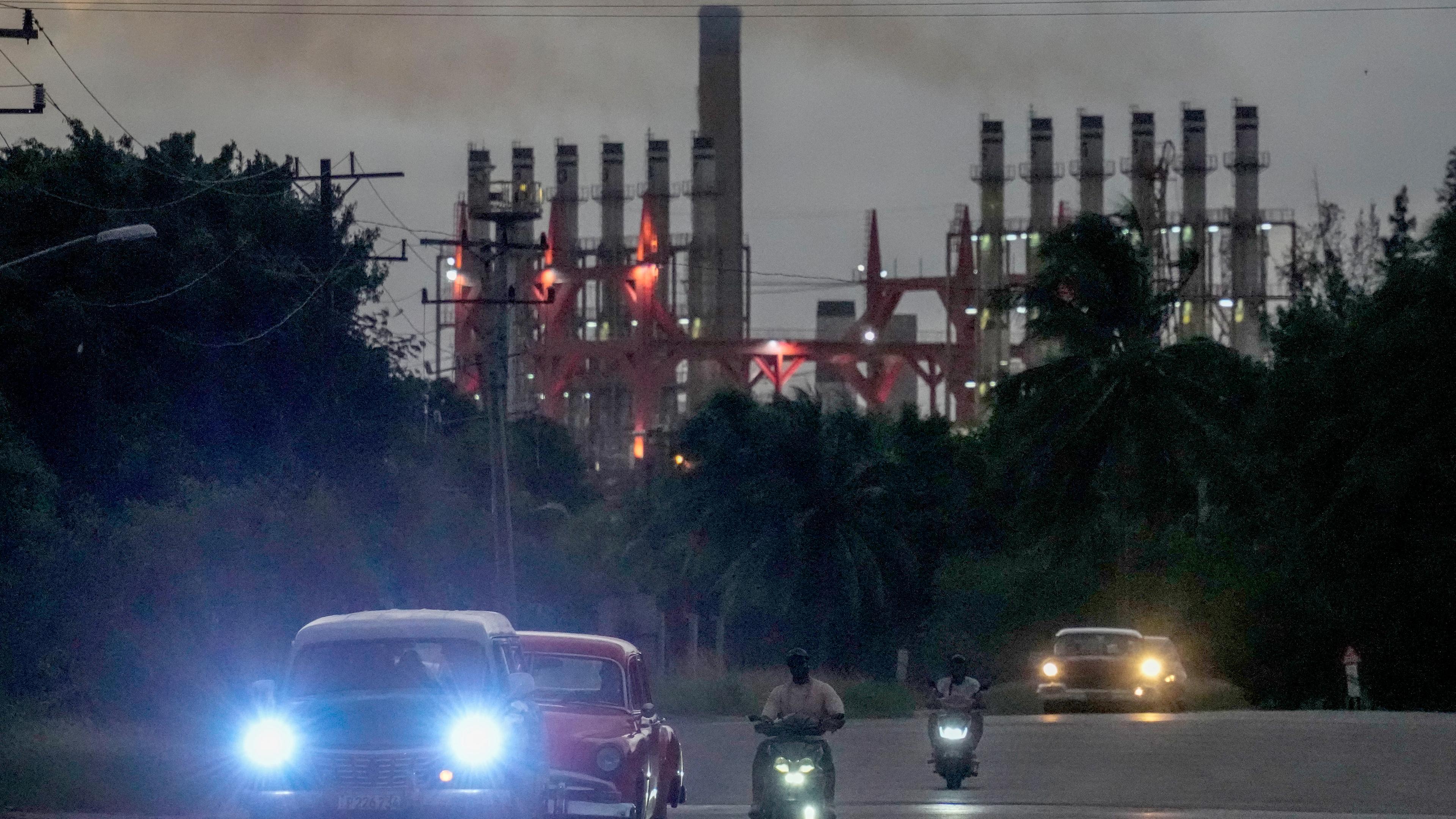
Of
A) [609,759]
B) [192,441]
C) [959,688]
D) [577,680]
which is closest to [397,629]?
[609,759]

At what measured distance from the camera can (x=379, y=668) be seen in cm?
1390

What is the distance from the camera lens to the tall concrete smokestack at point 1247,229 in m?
92.1

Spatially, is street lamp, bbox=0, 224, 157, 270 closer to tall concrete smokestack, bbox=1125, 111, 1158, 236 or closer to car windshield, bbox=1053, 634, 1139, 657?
car windshield, bbox=1053, 634, 1139, 657

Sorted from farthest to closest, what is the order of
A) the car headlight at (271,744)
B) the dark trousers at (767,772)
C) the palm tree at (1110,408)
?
the palm tree at (1110,408) → the dark trousers at (767,772) → the car headlight at (271,744)

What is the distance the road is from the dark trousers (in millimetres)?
3918

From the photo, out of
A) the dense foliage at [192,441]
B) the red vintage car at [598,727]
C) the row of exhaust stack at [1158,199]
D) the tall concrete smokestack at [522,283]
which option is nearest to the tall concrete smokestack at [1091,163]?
the row of exhaust stack at [1158,199]

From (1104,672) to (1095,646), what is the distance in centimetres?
58

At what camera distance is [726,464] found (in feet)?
216

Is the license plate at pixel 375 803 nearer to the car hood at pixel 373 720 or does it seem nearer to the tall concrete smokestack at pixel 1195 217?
the car hood at pixel 373 720

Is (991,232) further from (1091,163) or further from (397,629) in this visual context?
(397,629)

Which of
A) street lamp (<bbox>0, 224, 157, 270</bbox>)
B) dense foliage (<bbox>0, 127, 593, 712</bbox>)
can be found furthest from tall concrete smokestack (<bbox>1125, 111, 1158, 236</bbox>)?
street lamp (<bbox>0, 224, 157, 270</bbox>)

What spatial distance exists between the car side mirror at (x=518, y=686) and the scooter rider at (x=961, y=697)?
963 cm

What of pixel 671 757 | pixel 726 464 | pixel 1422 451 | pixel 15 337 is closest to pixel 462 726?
pixel 671 757

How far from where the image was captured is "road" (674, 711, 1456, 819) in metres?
20.8
